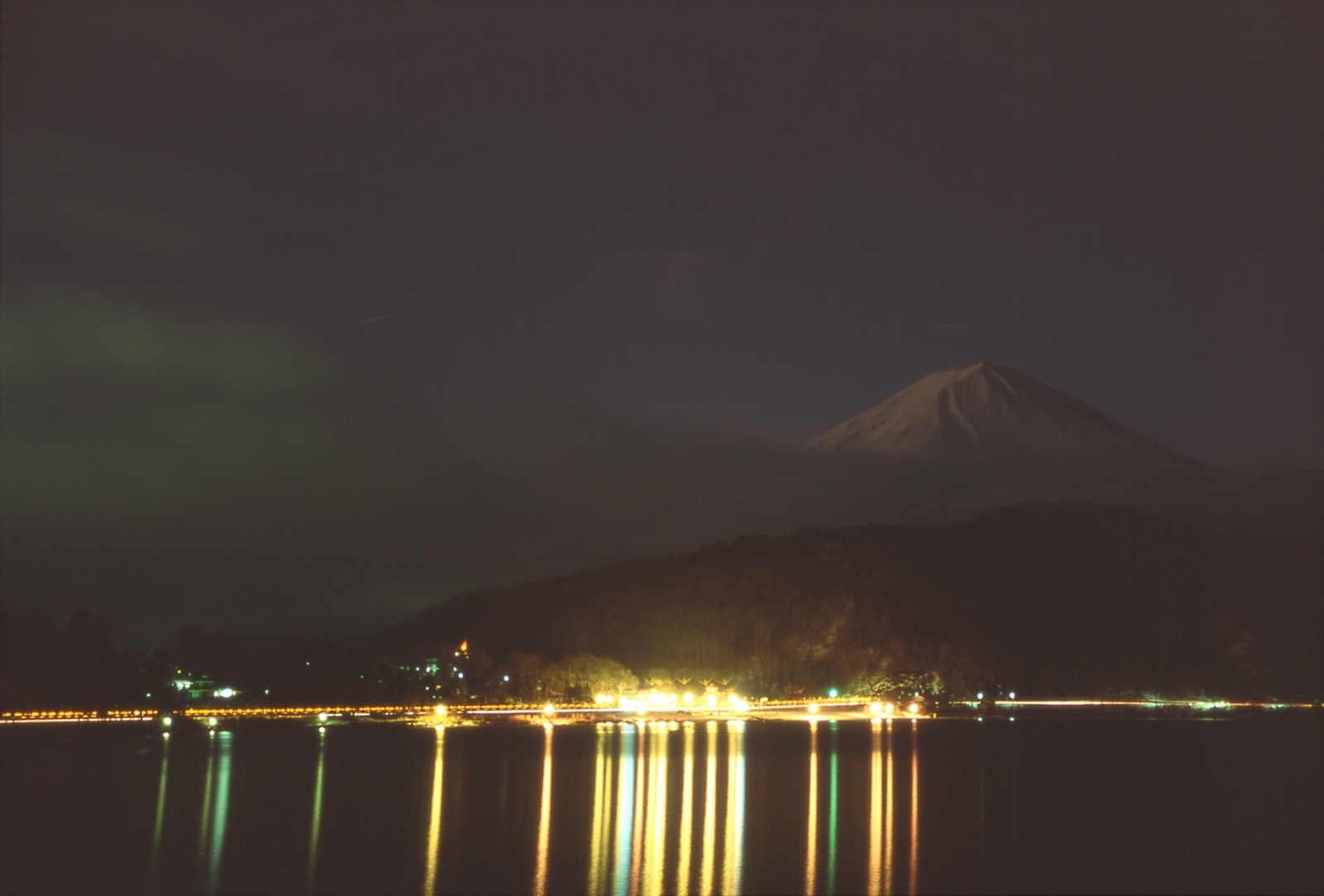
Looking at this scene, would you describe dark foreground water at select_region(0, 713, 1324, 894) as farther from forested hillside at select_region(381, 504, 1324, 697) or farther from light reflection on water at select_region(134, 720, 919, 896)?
forested hillside at select_region(381, 504, 1324, 697)

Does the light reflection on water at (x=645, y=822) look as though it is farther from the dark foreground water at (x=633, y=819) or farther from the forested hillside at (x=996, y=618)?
the forested hillside at (x=996, y=618)

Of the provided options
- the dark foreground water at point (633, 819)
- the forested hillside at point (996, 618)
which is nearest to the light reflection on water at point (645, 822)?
the dark foreground water at point (633, 819)

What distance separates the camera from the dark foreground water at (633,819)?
19078mm

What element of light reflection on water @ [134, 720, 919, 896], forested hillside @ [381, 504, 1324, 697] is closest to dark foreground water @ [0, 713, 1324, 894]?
light reflection on water @ [134, 720, 919, 896]

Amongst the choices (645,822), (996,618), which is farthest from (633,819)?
(996,618)

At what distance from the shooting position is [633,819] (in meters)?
25.5

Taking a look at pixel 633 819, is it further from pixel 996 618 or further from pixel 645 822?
pixel 996 618

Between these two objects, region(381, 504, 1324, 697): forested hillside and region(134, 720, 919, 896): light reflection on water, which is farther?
region(381, 504, 1324, 697): forested hillside

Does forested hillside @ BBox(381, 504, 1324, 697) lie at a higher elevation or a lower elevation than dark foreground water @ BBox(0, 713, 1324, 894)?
higher

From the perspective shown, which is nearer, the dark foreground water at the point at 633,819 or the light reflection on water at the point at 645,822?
the light reflection on water at the point at 645,822

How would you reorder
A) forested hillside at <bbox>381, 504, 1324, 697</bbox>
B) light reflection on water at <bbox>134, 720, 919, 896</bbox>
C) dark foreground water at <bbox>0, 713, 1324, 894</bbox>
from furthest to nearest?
forested hillside at <bbox>381, 504, 1324, 697</bbox> < dark foreground water at <bbox>0, 713, 1324, 894</bbox> < light reflection on water at <bbox>134, 720, 919, 896</bbox>

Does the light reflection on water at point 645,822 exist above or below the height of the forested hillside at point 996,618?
below

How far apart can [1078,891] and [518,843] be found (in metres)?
9.73

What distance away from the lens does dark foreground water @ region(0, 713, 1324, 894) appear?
62.6 feet
